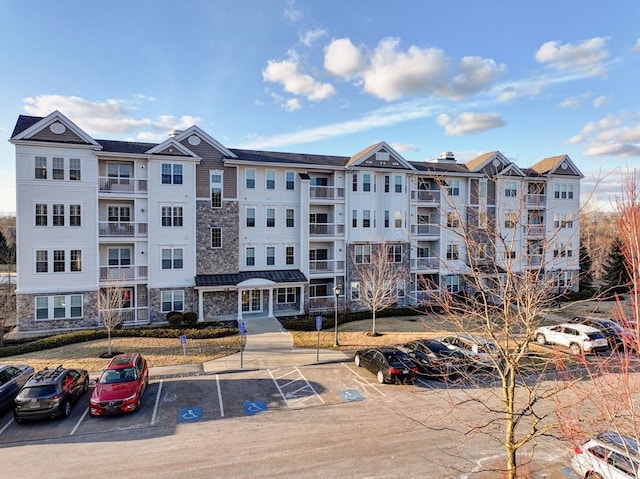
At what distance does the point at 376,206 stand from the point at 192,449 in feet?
80.4

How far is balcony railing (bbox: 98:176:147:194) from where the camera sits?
88.3ft

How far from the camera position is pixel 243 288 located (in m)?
28.6

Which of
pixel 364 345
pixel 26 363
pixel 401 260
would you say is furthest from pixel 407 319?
pixel 26 363

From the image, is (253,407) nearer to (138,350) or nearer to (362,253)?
(138,350)

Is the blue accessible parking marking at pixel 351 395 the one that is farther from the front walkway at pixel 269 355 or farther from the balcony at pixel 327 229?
the balcony at pixel 327 229

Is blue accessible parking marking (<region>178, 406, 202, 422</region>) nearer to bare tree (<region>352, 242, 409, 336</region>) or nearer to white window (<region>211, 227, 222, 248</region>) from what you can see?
bare tree (<region>352, 242, 409, 336</region>)

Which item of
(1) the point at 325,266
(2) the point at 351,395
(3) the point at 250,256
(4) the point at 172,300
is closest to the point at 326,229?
(1) the point at 325,266

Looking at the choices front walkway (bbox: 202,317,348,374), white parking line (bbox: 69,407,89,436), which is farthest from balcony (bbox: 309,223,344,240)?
white parking line (bbox: 69,407,89,436)

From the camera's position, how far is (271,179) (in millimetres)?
31125

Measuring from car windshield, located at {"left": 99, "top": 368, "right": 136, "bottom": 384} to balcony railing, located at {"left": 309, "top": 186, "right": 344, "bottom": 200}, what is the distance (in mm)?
19857

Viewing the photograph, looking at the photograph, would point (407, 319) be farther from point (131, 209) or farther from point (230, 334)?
point (131, 209)

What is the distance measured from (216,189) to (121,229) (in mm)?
7008

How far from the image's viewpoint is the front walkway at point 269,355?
19484mm

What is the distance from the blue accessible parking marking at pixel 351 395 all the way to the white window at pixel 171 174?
760 inches
